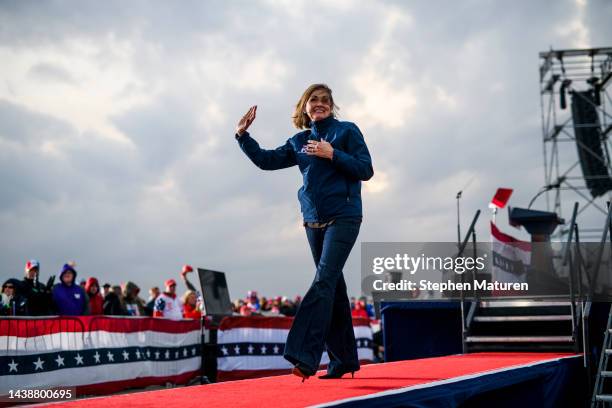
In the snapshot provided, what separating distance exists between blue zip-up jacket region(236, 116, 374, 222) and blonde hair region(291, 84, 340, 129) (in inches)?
2.8

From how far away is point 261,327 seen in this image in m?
13.2

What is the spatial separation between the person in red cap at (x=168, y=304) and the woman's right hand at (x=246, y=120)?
8.32m

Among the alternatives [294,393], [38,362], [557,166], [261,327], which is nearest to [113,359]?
[38,362]

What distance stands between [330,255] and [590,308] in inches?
165

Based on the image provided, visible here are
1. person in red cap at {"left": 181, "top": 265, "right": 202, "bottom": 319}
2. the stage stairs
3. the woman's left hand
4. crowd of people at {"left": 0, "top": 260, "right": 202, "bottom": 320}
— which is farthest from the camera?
person in red cap at {"left": 181, "top": 265, "right": 202, "bottom": 319}

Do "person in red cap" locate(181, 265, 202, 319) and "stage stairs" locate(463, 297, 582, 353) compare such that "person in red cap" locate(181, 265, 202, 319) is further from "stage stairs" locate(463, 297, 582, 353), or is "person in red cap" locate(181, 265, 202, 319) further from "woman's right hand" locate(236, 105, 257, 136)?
"woman's right hand" locate(236, 105, 257, 136)

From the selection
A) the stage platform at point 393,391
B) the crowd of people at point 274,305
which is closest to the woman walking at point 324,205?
the stage platform at point 393,391

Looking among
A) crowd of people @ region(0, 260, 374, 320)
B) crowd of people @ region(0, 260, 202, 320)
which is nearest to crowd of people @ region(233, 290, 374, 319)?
crowd of people @ region(0, 260, 374, 320)

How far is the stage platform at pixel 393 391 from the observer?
10.2 feet

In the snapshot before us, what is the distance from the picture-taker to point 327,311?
402 cm

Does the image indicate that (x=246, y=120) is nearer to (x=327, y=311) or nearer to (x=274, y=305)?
(x=327, y=311)

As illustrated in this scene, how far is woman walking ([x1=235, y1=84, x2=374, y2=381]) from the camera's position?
3.96 meters

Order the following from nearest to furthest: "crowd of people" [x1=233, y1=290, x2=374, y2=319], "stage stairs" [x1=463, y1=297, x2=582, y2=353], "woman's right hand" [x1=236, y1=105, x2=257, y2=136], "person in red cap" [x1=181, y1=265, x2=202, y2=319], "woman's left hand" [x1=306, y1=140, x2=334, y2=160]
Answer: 1. "woman's left hand" [x1=306, y1=140, x2=334, y2=160]
2. "woman's right hand" [x1=236, y1=105, x2=257, y2=136]
3. "stage stairs" [x1=463, y1=297, x2=582, y2=353]
4. "person in red cap" [x1=181, y1=265, x2=202, y2=319]
5. "crowd of people" [x1=233, y1=290, x2=374, y2=319]

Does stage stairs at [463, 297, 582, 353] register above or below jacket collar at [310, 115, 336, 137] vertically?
below
